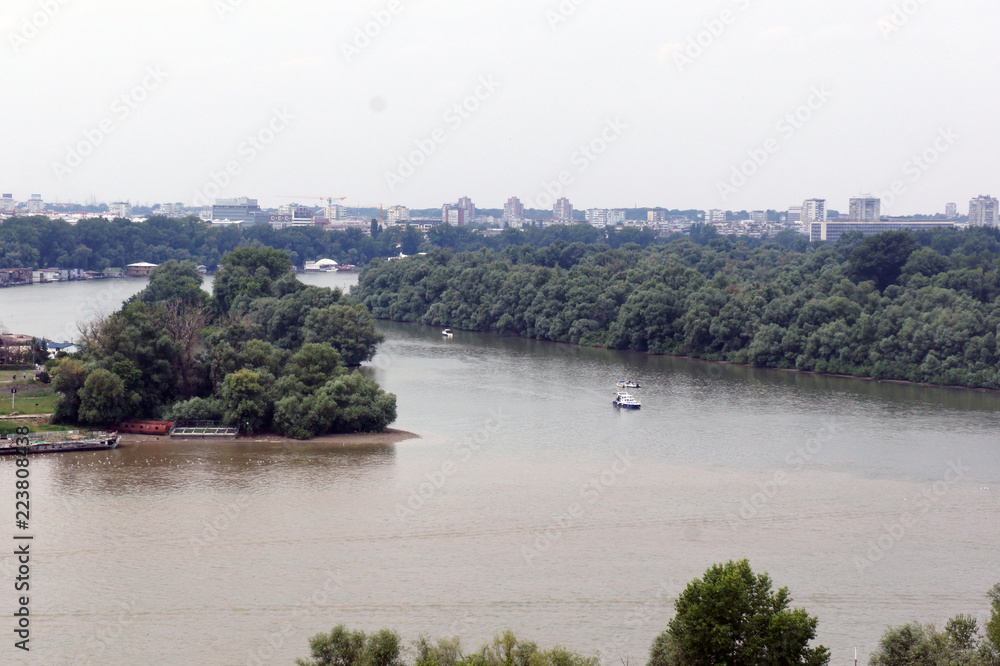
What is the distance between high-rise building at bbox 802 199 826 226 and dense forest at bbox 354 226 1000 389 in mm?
43740

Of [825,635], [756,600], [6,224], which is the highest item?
[6,224]

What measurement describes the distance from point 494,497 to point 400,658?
4.57 metres

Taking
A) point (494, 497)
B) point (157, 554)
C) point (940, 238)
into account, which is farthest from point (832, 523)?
point (940, 238)

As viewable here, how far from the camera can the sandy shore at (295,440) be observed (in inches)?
591

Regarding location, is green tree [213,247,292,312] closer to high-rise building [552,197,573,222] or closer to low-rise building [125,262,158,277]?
low-rise building [125,262,158,277]

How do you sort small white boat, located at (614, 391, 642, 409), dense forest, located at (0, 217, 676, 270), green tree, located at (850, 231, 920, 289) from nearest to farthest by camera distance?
small white boat, located at (614, 391, 642, 409) → green tree, located at (850, 231, 920, 289) → dense forest, located at (0, 217, 676, 270)

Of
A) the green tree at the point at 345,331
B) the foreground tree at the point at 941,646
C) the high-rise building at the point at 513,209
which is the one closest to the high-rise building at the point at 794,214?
the high-rise building at the point at 513,209

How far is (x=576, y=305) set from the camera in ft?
91.1

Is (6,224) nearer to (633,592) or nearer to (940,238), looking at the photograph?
(940,238)

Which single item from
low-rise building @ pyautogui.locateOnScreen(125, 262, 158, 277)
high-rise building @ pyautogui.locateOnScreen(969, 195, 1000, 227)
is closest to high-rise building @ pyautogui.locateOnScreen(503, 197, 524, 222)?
high-rise building @ pyautogui.locateOnScreen(969, 195, 1000, 227)

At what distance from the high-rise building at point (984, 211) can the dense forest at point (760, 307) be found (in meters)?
41.8

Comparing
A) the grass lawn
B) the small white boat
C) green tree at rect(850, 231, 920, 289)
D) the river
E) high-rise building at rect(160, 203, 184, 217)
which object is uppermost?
high-rise building at rect(160, 203, 184, 217)

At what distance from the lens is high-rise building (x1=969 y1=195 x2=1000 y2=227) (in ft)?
232

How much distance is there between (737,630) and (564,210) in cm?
9387
